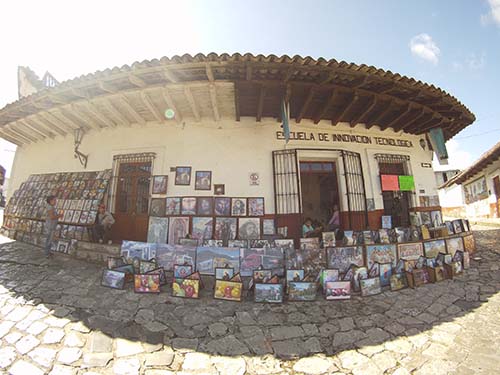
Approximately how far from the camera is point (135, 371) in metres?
2.09

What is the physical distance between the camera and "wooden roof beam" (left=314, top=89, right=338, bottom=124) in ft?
15.3

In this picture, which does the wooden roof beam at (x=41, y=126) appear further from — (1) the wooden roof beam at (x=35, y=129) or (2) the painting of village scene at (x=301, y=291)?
(2) the painting of village scene at (x=301, y=291)

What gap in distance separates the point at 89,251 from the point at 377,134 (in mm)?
8609

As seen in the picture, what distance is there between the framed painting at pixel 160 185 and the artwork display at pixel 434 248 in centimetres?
617

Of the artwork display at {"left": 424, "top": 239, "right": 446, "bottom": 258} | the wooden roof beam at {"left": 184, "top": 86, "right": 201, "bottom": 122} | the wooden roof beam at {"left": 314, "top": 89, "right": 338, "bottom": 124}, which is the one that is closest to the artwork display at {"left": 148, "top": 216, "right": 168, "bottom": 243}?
the wooden roof beam at {"left": 184, "top": 86, "right": 201, "bottom": 122}

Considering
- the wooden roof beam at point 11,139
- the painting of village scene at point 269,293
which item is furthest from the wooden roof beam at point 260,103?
the wooden roof beam at point 11,139

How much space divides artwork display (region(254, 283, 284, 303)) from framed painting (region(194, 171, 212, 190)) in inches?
108

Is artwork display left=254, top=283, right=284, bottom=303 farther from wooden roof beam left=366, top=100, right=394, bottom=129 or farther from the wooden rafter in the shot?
the wooden rafter

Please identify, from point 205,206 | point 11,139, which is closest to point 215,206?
point 205,206

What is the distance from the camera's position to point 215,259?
4.25 metres

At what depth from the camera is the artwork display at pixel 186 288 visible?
3.56 metres

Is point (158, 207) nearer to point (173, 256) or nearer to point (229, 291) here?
point (173, 256)

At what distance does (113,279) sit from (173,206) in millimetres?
1962

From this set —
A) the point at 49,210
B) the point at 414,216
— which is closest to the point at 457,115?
the point at 414,216
